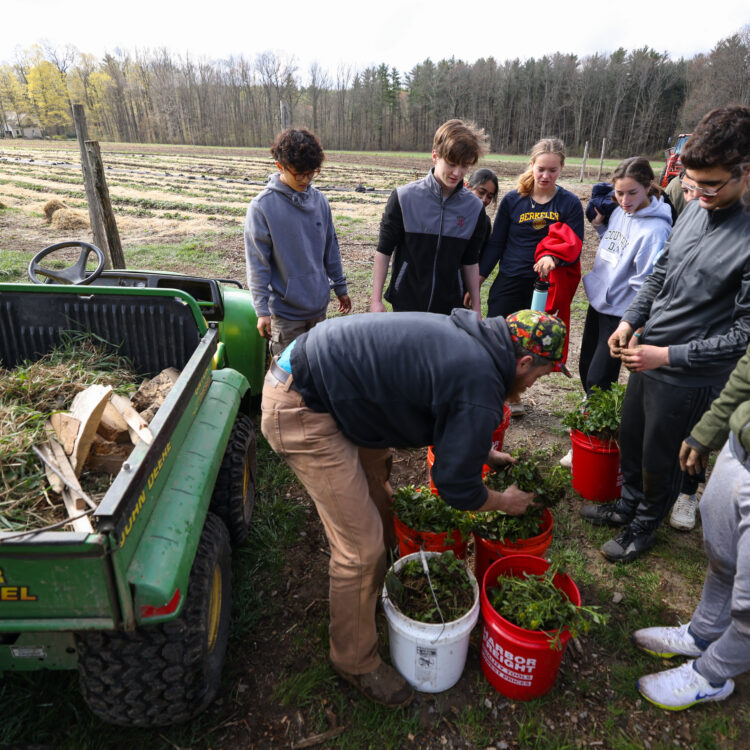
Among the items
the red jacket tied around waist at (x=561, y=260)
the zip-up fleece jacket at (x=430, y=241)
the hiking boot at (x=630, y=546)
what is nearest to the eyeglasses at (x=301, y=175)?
the zip-up fleece jacket at (x=430, y=241)

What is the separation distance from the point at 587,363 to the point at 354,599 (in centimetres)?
265

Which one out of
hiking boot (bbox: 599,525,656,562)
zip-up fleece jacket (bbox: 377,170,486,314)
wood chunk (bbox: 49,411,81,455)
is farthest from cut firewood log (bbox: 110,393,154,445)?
hiking boot (bbox: 599,525,656,562)

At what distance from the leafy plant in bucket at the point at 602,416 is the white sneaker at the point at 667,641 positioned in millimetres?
1151

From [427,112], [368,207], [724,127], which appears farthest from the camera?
[427,112]

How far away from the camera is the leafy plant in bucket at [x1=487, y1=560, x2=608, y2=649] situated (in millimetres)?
2104

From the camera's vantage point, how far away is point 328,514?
7.20 ft

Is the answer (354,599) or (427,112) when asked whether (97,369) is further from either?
(427,112)

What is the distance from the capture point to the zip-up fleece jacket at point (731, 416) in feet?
6.39

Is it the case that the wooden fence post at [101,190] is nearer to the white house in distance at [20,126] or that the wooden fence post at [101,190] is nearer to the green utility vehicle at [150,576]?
the green utility vehicle at [150,576]

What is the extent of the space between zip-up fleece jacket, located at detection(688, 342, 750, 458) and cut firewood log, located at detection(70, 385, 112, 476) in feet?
8.57

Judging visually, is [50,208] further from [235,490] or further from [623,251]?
[623,251]

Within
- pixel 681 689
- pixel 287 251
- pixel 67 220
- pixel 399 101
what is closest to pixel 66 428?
pixel 287 251

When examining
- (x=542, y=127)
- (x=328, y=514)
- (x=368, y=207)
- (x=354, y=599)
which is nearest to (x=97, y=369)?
(x=328, y=514)

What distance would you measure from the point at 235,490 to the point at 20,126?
83.7m
